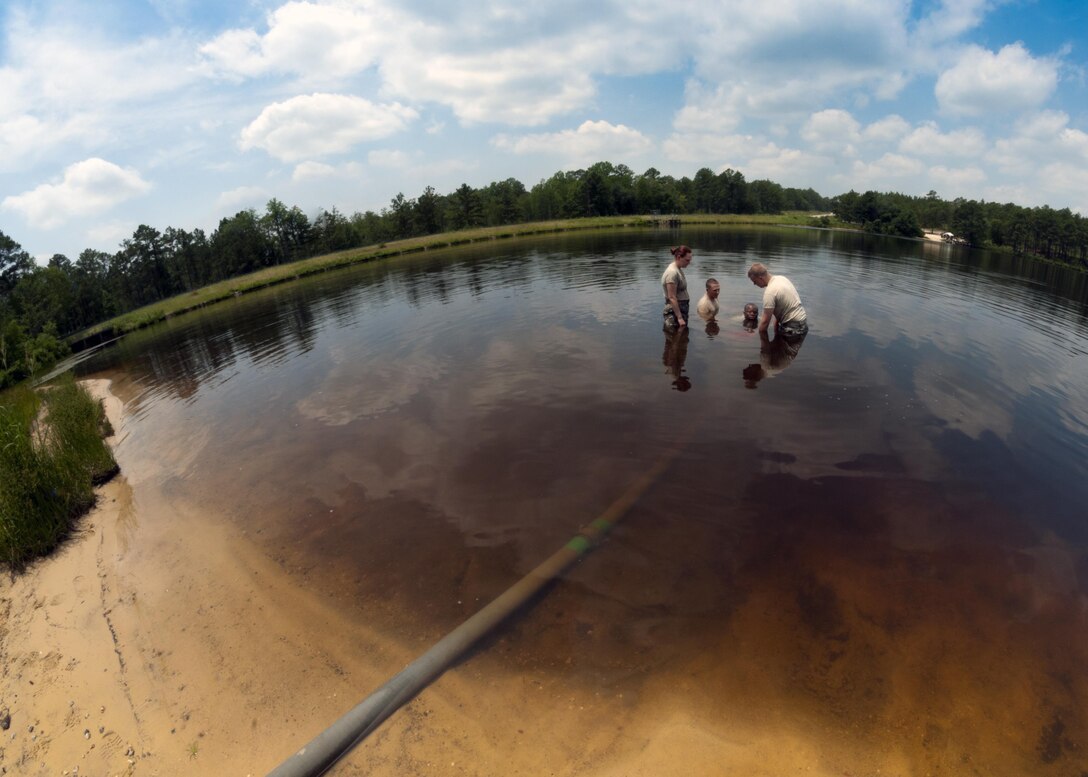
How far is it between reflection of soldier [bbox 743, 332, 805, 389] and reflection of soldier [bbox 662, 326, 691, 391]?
6.20ft

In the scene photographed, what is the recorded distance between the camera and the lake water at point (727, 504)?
5.67 metres

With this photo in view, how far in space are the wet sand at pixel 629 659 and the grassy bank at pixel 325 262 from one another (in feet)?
179

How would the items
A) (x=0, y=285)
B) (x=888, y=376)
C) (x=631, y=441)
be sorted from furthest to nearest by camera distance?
(x=0, y=285)
(x=888, y=376)
(x=631, y=441)

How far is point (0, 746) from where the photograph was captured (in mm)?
5699

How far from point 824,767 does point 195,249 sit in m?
137

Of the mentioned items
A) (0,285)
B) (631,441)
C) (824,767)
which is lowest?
(824,767)

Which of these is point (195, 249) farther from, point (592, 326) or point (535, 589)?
point (535, 589)

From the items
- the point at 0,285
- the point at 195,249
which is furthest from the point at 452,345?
the point at 195,249

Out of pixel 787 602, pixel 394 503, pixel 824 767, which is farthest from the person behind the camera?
pixel 394 503

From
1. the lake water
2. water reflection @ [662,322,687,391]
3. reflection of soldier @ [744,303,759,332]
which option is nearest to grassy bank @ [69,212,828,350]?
the lake water

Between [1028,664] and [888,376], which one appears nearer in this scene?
[1028,664]

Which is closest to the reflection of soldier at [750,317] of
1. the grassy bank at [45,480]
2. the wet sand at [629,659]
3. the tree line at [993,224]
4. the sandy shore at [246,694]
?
the wet sand at [629,659]

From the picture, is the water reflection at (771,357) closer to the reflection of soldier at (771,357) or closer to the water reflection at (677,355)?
the reflection of soldier at (771,357)

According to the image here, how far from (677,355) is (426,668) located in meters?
13.3
